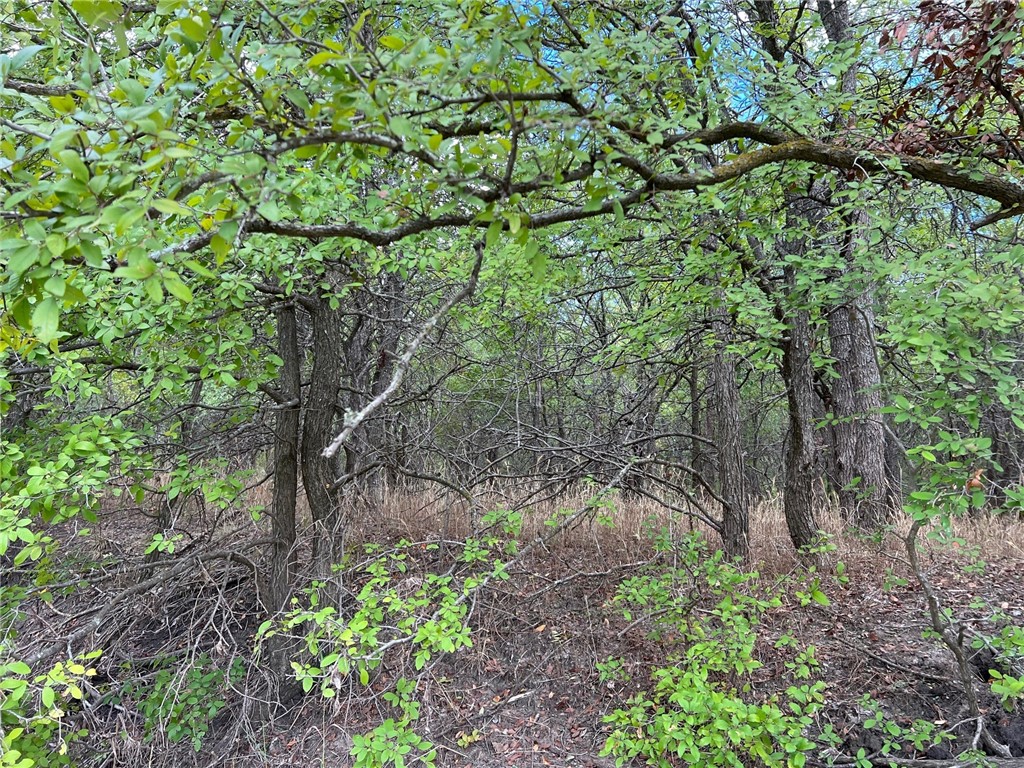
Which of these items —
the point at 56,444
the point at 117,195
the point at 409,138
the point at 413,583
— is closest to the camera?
the point at 117,195

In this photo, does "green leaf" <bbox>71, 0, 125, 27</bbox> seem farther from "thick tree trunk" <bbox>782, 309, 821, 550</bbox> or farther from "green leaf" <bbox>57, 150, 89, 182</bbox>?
"thick tree trunk" <bbox>782, 309, 821, 550</bbox>

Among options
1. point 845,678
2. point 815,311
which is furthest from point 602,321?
point 845,678

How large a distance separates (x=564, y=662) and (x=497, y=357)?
2.90 m

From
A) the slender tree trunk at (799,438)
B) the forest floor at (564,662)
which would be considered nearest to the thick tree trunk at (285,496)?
the forest floor at (564,662)

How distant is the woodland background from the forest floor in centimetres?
3

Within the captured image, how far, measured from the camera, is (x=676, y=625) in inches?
166

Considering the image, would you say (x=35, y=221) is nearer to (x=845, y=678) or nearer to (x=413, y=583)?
(x=413, y=583)

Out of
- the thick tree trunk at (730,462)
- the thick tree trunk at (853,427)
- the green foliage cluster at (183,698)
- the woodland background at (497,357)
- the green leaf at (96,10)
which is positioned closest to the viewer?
the green leaf at (96,10)

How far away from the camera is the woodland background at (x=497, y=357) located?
1623mm

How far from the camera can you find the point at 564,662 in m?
4.60

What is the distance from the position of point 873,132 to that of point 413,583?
13.7ft

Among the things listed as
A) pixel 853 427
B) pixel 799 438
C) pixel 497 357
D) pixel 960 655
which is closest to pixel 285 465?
pixel 497 357

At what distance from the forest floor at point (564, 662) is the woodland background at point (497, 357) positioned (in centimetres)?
Result: 3

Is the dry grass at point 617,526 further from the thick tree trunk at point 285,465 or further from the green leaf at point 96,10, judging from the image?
the green leaf at point 96,10
